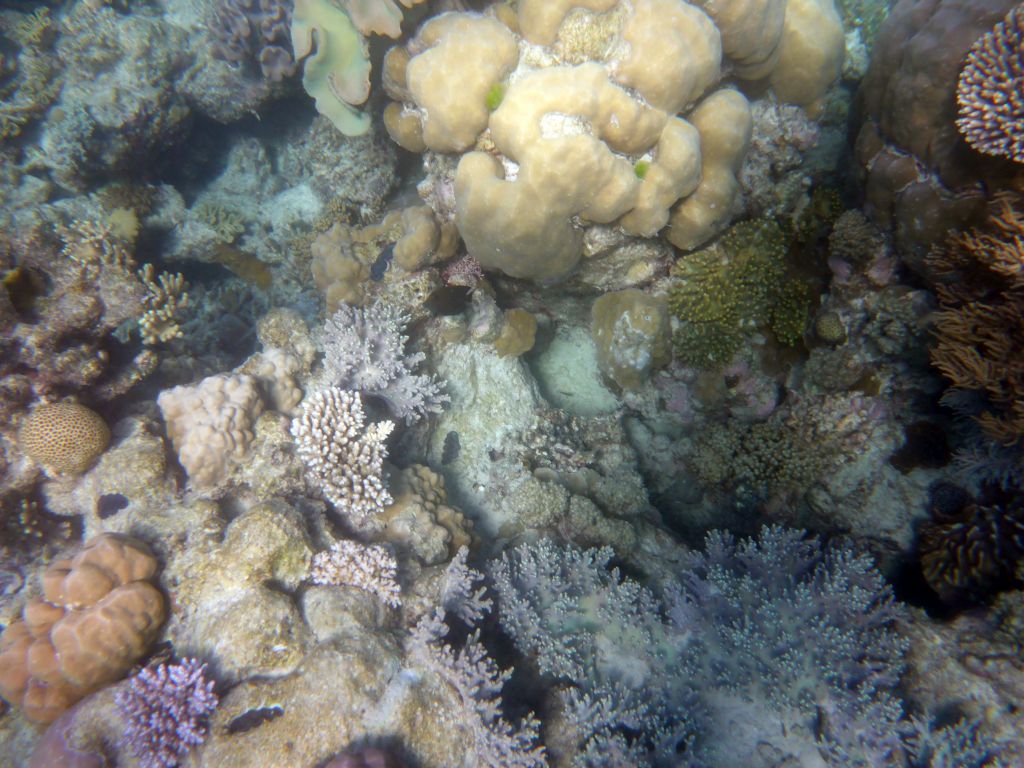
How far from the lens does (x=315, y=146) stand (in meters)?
A: 7.30

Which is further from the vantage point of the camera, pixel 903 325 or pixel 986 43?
pixel 903 325

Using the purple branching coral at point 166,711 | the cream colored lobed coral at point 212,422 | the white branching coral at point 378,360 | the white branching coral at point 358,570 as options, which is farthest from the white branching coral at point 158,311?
the purple branching coral at point 166,711

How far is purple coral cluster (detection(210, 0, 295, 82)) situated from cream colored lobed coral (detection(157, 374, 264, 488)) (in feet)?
20.8

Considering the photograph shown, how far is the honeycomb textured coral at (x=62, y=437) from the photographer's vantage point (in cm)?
399

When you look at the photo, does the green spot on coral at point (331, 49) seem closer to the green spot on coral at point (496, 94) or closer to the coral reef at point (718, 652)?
the green spot on coral at point (496, 94)

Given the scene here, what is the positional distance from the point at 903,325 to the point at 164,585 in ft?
22.0

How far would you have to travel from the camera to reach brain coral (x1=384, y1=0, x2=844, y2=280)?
399cm

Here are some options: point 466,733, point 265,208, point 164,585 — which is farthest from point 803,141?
point 265,208

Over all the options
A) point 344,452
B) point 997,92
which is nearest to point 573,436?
point 344,452

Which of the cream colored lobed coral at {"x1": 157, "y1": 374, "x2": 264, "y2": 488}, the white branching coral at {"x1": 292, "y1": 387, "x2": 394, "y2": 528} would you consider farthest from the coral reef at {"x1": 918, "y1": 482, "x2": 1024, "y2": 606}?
the cream colored lobed coral at {"x1": 157, "y1": 374, "x2": 264, "y2": 488}

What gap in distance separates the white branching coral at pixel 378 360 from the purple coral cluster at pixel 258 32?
18.3 ft

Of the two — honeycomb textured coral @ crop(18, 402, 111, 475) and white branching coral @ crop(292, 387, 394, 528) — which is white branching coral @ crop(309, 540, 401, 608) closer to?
white branching coral @ crop(292, 387, 394, 528)

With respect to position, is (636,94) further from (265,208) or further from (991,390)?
(265,208)

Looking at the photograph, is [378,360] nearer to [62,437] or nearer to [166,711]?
[62,437]
